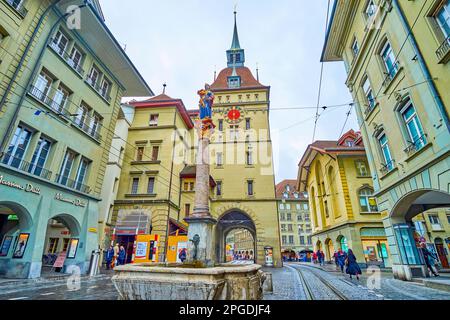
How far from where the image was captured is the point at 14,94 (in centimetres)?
1027

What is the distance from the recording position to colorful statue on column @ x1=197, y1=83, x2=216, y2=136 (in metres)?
10.6

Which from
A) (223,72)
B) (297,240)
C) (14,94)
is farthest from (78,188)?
(297,240)

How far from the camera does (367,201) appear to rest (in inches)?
836

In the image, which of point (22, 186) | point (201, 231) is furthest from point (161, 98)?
point (201, 231)

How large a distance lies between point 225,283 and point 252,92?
31146 mm

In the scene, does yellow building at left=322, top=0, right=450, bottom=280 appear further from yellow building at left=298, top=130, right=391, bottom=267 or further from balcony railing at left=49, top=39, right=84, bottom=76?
balcony railing at left=49, top=39, right=84, bottom=76

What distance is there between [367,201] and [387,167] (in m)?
11.1

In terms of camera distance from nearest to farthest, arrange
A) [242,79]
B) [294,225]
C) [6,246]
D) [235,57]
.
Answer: [6,246] → [242,79] → [235,57] → [294,225]

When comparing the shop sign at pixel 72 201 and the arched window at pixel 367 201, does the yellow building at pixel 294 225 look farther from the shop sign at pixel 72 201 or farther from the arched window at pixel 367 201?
the shop sign at pixel 72 201

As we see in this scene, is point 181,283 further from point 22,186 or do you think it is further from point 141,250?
point 141,250

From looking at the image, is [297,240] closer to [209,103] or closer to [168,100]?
[168,100]

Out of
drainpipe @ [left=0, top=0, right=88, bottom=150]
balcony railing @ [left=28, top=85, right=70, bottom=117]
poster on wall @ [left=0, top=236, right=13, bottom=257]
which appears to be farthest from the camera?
balcony railing @ [left=28, top=85, right=70, bottom=117]

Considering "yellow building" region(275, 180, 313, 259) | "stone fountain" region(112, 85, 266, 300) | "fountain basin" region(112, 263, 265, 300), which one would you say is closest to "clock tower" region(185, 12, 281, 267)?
"stone fountain" region(112, 85, 266, 300)

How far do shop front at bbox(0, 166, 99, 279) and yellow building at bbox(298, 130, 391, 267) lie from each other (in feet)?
69.3
